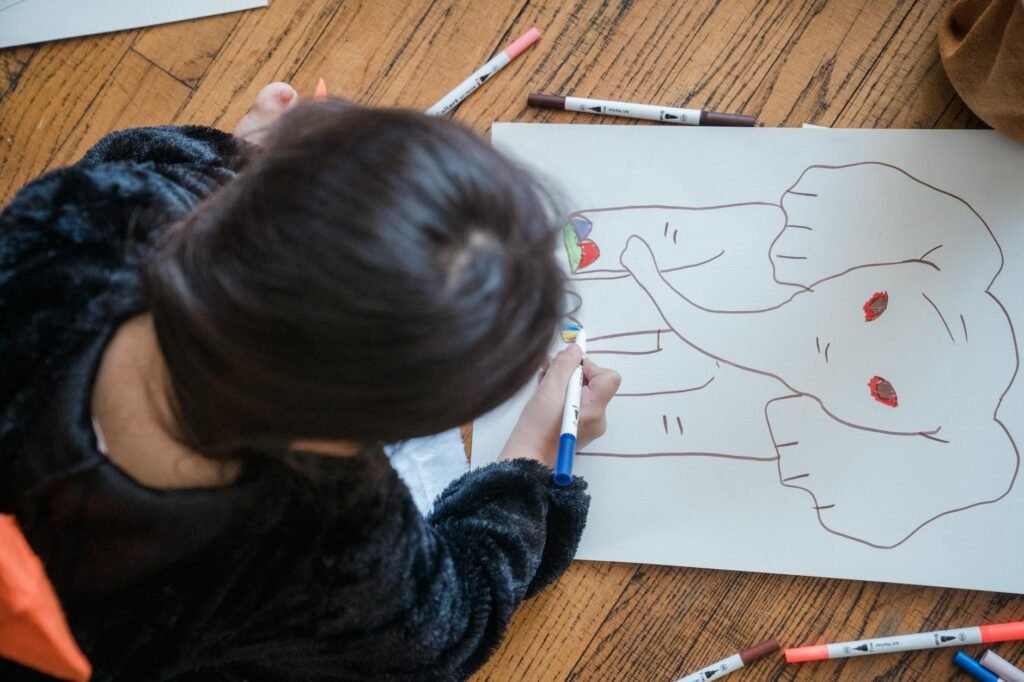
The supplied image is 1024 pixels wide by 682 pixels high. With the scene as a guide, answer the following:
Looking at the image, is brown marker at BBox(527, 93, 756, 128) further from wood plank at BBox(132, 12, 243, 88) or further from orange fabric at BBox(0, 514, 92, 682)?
orange fabric at BBox(0, 514, 92, 682)

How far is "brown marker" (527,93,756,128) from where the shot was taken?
0.64 m

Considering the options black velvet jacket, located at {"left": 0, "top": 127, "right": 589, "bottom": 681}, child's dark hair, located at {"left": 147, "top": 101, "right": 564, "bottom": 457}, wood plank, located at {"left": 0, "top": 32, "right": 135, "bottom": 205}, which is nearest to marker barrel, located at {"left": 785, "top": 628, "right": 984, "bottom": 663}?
black velvet jacket, located at {"left": 0, "top": 127, "right": 589, "bottom": 681}

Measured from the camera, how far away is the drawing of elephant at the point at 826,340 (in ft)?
1.97

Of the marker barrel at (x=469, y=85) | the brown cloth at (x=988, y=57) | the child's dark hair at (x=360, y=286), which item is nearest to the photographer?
the child's dark hair at (x=360, y=286)

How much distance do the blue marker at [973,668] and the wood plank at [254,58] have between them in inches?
26.3

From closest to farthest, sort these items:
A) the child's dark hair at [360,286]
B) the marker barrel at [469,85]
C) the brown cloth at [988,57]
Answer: the child's dark hair at [360,286], the brown cloth at [988,57], the marker barrel at [469,85]

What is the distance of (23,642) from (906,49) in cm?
71

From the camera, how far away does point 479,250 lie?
35 centimetres

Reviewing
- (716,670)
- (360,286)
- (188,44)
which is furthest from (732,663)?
(188,44)

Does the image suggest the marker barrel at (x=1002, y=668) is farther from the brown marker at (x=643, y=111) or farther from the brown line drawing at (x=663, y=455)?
the brown marker at (x=643, y=111)

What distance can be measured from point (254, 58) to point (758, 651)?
0.61m

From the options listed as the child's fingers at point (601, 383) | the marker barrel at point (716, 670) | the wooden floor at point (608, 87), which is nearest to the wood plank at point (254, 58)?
the wooden floor at point (608, 87)

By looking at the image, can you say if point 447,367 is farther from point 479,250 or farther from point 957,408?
point 957,408

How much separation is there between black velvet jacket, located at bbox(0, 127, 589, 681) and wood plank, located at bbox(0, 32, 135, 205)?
0.66 feet
